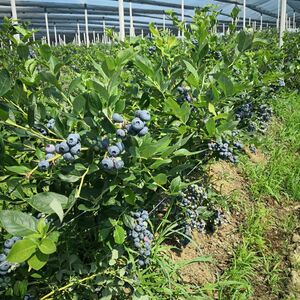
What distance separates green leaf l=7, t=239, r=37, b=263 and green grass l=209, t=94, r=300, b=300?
119 cm

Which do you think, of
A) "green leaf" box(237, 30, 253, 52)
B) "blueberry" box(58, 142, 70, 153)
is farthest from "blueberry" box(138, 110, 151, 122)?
"green leaf" box(237, 30, 253, 52)

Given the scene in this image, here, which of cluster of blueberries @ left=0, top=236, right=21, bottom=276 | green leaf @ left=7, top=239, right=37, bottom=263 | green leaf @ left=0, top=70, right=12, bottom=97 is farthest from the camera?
cluster of blueberries @ left=0, top=236, right=21, bottom=276

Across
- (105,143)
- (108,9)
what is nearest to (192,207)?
(105,143)

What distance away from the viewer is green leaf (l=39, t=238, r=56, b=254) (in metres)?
1.03

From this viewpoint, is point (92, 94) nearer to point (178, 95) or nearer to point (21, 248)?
point (21, 248)

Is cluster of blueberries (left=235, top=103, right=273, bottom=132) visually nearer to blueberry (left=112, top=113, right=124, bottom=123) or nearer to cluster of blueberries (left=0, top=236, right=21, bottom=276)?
blueberry (left=112, top=113, right=124, bottom=123)

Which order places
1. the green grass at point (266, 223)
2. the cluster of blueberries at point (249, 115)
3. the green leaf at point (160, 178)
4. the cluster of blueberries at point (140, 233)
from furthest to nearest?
the cluster of blueberries at point (249, 115)
the green grass at point (266, 223)
the cluster of blueberries at point (140, 233)
the green leaf at point (160, 178)

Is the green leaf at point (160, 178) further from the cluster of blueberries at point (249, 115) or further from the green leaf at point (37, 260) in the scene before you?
the cluster of blueberries at point (249, 115)

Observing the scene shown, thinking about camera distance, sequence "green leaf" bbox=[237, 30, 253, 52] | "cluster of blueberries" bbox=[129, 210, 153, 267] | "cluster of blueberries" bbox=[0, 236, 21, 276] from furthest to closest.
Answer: "green leaf" bbox=[237, 30, 253, 52], "cluster of blueberries" bbox=[129, 210, 153, 267], "cluster of blueberries" bbox=[0, 236, 21, 276]

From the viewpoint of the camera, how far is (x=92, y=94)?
1.24 meters

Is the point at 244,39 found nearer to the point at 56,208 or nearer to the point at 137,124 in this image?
the point at 137,124

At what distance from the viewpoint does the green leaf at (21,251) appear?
100 centimetres

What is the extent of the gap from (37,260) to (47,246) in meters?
0.04

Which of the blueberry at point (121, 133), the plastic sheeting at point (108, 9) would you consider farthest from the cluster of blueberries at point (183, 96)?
the plastic sheeting at point (108, 9)
